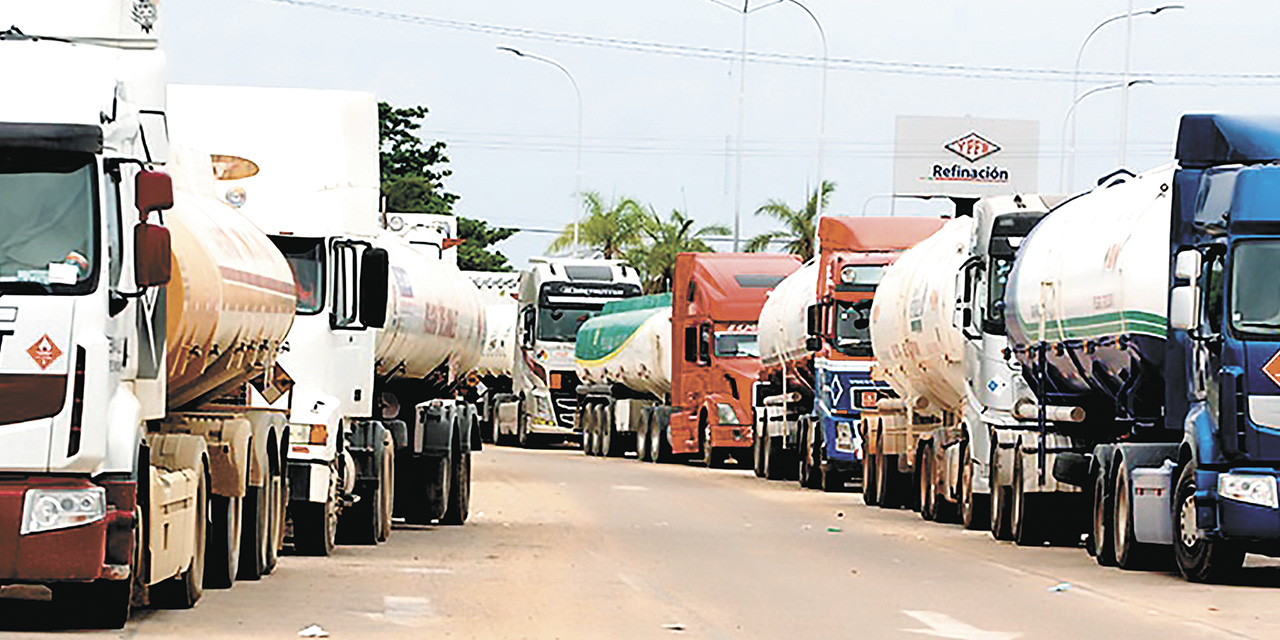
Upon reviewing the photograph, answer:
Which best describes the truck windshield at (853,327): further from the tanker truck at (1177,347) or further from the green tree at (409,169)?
the green tree at (409,169)

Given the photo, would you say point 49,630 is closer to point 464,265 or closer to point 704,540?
point 704,540

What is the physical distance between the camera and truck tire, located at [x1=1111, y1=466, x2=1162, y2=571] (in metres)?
21.7

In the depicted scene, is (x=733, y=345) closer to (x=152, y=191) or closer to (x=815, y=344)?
(x=815, y=344)

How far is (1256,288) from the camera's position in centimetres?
1934

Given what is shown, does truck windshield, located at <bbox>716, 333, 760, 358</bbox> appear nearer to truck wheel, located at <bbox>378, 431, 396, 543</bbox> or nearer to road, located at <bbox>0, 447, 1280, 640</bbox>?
road, located at <bbox>0, 447, 1280, 640</bbox>

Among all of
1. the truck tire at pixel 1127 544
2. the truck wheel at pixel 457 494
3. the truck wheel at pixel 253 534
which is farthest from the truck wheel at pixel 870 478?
the truck wheel at pixel 253 534

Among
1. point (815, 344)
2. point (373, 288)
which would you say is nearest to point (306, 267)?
point (373, 288)

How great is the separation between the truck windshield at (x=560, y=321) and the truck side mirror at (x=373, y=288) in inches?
1583

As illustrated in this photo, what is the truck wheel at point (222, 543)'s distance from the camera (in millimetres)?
17672

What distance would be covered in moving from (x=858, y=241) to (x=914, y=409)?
621 centimetres

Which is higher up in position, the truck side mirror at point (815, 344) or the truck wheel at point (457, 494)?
the truck side mirror at point (815, 344)

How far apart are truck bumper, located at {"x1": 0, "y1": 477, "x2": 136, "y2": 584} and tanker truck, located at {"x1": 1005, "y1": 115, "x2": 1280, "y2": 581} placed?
899 cm

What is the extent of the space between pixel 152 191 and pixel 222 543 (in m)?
4.44

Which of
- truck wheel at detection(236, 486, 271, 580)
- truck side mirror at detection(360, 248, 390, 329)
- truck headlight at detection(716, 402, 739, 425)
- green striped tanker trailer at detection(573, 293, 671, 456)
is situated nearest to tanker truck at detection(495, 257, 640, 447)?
green striped tanker trailer at detection(573, 293, 671, 456)
